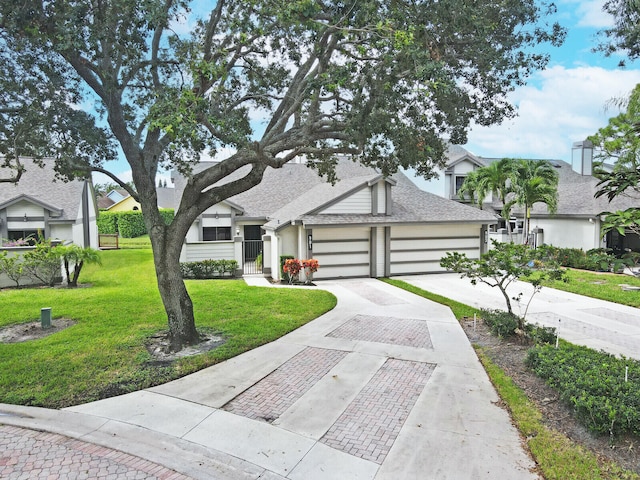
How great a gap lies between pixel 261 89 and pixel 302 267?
24.7 feet

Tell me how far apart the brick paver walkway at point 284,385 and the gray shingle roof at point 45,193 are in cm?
1773

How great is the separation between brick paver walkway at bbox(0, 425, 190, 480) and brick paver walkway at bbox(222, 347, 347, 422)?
4.60 ft

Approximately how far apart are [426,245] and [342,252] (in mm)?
3844

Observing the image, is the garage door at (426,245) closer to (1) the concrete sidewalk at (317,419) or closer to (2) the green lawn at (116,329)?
(2) the green lawn at (116,329)

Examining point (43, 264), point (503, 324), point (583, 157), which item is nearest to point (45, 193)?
point (43, 264)

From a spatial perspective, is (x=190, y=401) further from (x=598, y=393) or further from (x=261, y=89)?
(x=261, y=89)

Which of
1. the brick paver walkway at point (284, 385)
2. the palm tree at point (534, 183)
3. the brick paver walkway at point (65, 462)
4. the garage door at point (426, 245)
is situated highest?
the palm tree at point (534, 183)

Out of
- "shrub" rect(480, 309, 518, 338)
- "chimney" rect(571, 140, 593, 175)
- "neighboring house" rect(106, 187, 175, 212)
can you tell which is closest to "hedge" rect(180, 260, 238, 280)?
"shrub" rect(480, 309, 518, 338)

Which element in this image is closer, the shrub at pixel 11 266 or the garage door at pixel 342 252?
the shrub at pixel 11 266

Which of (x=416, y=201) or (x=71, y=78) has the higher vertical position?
(x=71, y=78)

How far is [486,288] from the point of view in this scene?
1515 cm

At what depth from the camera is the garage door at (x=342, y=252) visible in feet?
55.2

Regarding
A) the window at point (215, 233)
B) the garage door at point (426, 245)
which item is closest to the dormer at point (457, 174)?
the garage door at point (426, 245)

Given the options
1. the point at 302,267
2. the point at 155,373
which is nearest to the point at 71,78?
the point at 155,373
